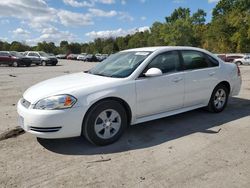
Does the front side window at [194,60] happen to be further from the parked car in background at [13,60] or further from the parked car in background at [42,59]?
the parked car in background at [42,59]

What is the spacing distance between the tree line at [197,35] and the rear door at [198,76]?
50315 millimetres

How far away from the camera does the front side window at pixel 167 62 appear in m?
5.08

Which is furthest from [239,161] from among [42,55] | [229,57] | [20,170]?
[229,57]

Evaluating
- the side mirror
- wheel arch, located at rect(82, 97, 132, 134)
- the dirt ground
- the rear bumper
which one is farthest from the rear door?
wheel arch, located at rect(82, 97, 132, 134)

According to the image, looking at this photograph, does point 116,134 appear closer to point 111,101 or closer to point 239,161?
point 111,101

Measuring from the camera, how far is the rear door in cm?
551

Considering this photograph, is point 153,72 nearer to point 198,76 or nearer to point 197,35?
point 198,76

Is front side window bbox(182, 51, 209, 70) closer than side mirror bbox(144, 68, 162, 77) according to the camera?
No

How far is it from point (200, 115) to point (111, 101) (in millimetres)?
2599

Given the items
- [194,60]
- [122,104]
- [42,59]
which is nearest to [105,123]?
[122,104]

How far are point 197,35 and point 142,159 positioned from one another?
236 feet

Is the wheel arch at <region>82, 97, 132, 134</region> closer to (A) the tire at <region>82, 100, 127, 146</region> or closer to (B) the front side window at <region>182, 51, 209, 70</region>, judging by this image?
(A) the tire at <region>82, 100, 127, 146</region>

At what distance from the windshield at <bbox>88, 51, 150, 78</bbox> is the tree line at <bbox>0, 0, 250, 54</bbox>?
169 ft

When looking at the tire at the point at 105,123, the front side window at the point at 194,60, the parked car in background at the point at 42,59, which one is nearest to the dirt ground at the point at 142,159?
the tire at the point at 105,123
